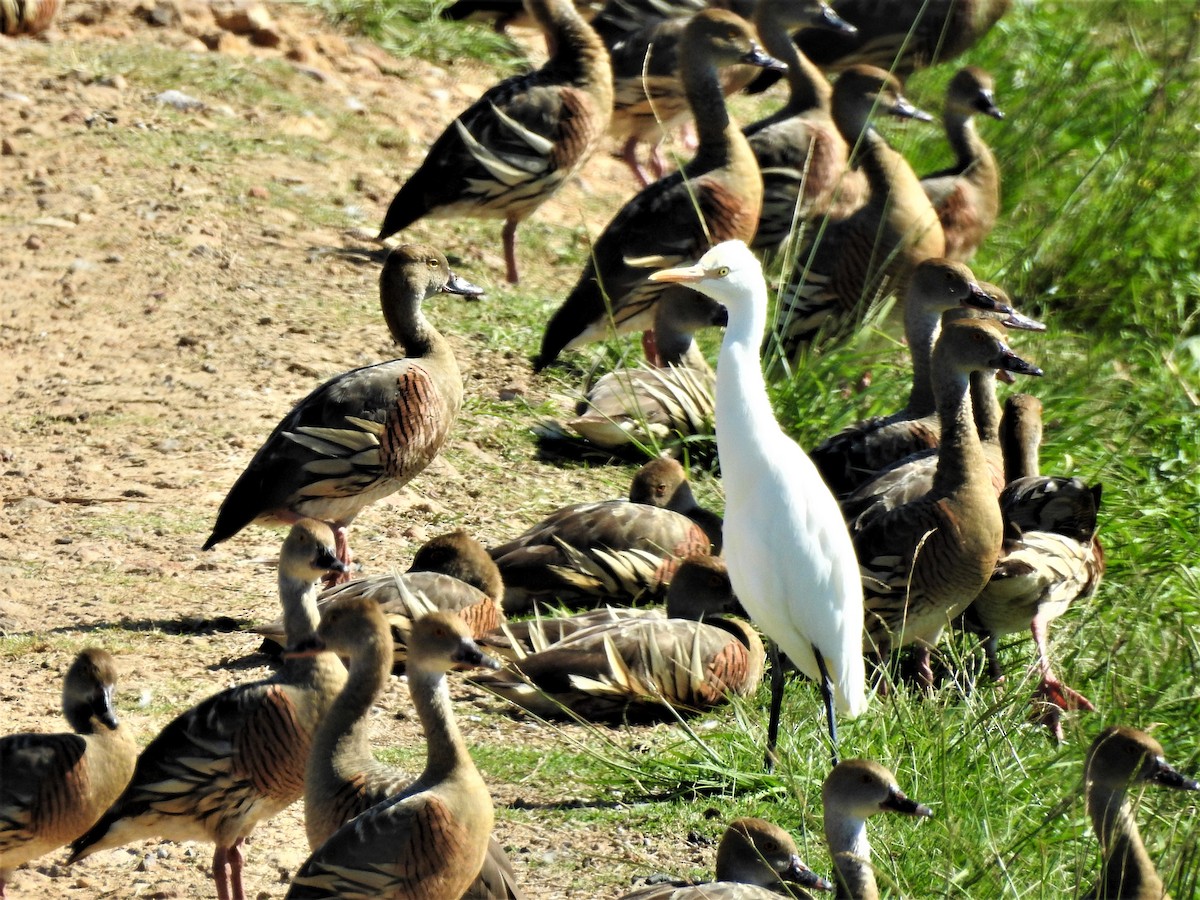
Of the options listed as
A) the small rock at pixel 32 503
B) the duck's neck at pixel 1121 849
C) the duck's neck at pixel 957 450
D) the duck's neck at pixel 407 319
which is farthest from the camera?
the duck's neck at pixel 407 319

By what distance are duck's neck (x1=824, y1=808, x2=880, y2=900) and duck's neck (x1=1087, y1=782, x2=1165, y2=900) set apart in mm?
622

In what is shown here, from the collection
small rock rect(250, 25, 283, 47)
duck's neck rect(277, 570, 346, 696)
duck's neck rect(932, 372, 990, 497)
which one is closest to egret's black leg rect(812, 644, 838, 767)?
duck's neck rect(932, 372, 990, 497)

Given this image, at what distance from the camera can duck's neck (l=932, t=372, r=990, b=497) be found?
21.2ft

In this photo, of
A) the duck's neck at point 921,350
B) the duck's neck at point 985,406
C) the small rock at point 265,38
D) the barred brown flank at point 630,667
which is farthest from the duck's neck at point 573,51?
the barred brown flank at point 630,667

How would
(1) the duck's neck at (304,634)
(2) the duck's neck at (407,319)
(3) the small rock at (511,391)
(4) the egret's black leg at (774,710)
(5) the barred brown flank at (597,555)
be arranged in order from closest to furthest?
(1) the duck's neck at (304,634), (4) the egret's black leg at (774,710), (5) the barred brown flank at (597,555), (2) the duck's neck at (407,319), (3) the small rock at (511,391)

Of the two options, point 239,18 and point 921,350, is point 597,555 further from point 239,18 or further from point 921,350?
point 239,18

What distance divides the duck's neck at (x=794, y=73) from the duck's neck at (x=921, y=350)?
3389 millimetres

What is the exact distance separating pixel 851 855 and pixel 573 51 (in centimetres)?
658

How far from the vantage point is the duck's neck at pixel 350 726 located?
5004mm

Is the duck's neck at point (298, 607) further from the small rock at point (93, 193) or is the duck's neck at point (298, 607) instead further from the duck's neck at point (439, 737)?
the small rock at point (93, 193)

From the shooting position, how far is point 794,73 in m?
11.2

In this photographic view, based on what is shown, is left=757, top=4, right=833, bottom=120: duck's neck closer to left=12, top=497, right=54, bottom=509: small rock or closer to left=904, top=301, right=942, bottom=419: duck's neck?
left=904, top=301, right=942, bottom=419: duck's neck

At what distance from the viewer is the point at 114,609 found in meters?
6.72

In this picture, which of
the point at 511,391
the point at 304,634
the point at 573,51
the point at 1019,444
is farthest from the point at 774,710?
the point at 573,51
